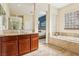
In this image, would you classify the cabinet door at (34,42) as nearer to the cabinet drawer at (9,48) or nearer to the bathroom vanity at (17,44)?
the bathroom vanity at (17,44)

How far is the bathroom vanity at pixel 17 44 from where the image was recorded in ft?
10.0

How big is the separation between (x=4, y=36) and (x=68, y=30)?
66.2 inches

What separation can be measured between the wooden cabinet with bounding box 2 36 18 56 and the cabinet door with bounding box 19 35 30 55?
0.63 ft

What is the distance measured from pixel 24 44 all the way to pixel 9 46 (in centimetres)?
67

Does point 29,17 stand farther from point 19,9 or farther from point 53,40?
point 53,40

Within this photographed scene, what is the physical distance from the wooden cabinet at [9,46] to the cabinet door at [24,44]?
19 cm

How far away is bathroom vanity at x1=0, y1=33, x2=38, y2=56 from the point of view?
306cm

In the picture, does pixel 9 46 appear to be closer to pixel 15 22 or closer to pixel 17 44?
pixel 17 44

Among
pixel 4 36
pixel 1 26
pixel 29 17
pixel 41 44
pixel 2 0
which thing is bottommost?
pixel 41 44

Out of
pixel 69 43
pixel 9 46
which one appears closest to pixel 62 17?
pixel 69 43

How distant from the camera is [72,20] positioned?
3.43m

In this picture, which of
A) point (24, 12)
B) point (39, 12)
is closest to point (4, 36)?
point (24, 12)

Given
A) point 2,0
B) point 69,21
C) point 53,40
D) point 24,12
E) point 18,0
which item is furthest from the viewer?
point 53,40

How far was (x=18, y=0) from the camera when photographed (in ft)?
9.79
